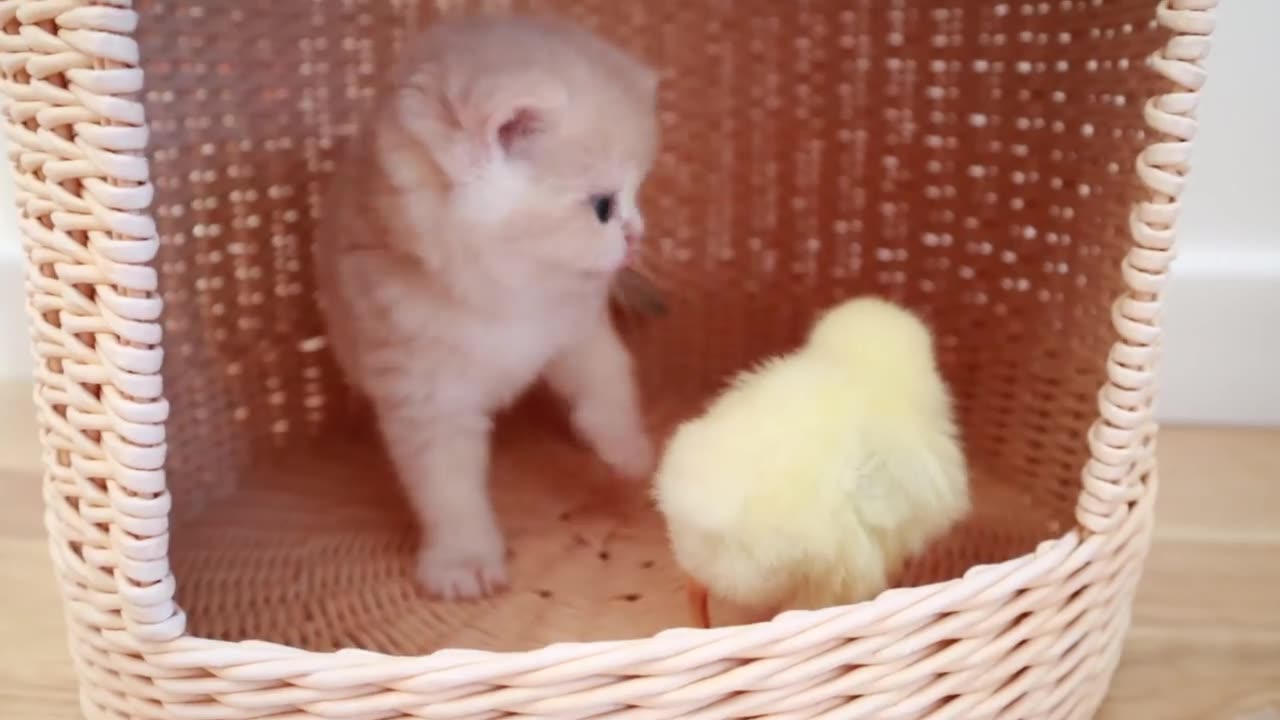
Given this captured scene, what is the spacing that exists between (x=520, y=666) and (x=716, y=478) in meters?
0.15

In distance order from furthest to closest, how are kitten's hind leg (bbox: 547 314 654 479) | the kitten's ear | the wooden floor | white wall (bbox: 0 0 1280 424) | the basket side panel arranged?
white wall (bbox: 0 0 1280 424), kitten's hind leg (bbox: 547 314 654 479), the wooden floor, the kitten's ear, the basket side panel

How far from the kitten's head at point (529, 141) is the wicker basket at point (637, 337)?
0.20 metres

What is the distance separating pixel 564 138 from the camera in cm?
75

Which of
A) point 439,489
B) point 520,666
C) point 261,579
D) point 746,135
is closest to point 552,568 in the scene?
point 439,489

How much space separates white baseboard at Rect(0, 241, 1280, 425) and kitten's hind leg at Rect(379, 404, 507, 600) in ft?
2.46

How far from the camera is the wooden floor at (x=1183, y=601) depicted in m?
0.84

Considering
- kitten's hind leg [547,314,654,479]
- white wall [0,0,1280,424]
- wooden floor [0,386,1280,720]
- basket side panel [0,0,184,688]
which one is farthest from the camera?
white wall [0,0,1280,424]

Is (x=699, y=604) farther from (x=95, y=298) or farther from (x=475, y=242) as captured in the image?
(x=95, y=298)

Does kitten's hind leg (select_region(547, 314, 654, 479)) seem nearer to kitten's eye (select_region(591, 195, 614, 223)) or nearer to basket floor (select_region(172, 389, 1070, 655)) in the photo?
basket floor (select_region(172, 389, 1070, 655))

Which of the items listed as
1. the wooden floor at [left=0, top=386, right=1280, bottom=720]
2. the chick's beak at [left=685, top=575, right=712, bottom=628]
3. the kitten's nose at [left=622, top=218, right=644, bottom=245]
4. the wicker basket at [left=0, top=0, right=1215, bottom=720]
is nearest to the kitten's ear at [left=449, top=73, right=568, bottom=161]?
the kitten's nose at [left=622, top=218, right=644, bottom=245]

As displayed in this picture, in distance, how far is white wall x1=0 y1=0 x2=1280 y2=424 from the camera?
1188 millimetres

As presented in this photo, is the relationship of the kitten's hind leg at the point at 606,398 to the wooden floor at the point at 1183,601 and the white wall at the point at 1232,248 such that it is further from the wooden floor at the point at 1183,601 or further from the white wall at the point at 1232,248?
the white wall at the point at 1232,248

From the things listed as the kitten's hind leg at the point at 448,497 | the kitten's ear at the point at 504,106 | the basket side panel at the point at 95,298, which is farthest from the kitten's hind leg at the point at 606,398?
the basket side panel at the point at 95,298

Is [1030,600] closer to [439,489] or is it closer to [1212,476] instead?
[439,489]
